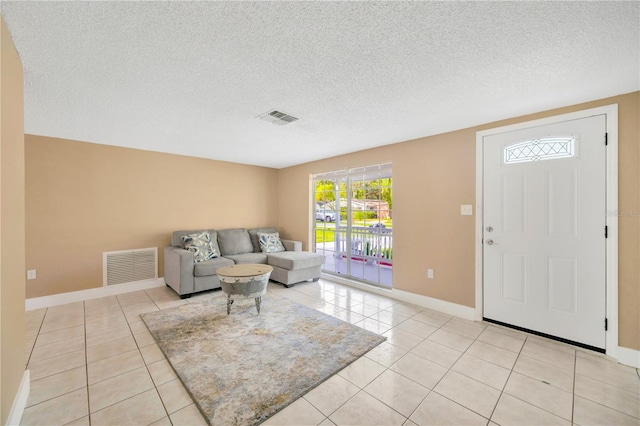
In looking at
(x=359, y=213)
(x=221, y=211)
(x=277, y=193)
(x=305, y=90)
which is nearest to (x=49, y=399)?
(x=305, y=90)

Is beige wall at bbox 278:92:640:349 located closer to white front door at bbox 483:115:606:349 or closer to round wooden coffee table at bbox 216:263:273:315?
white front door at bbox 483:115:606:349

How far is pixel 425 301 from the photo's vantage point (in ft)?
11.5

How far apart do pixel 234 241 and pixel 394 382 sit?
378 centimetres

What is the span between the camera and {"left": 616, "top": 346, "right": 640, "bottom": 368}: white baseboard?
216 cm

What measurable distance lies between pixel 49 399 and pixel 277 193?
4793 millimetres

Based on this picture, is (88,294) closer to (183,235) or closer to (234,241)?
(183,235)

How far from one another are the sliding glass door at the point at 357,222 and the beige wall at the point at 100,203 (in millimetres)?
1981

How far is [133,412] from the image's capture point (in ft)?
5.41

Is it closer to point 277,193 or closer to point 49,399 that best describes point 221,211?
point 277,193

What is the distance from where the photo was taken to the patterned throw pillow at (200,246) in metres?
4.10

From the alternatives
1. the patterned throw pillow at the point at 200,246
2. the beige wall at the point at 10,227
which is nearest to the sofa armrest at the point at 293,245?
the patterned throw pillow at the point at 200,246

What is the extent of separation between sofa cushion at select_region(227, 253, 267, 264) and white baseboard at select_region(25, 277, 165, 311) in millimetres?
1269

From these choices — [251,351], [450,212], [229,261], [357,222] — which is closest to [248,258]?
[229,261]

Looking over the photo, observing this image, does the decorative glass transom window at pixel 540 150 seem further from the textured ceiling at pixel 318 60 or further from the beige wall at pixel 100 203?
the beige wall at pixel 100 203
